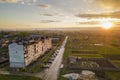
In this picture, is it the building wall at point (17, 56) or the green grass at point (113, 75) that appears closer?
the green grass at point (113, 75)

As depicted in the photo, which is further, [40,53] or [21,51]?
[40,53]

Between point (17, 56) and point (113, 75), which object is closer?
point (113, 75)

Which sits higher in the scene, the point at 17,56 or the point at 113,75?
the point at 17,56

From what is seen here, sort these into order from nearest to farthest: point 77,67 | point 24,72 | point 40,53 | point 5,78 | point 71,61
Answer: point 5,78, point 24,72, point 77,67, point 71,61, point 40,53

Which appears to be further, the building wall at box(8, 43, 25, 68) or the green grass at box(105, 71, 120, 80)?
the building wall at box(8, 43, 25, 68)

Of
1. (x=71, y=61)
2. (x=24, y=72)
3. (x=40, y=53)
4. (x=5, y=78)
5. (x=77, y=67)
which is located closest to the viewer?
(x=5, y=78)

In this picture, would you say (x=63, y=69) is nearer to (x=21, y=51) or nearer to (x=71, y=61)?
(x=71, y=61)

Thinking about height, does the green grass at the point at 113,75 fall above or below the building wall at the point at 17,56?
below

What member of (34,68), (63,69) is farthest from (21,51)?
(63,69)

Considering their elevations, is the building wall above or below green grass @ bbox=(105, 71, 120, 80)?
above

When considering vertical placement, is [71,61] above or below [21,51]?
below
